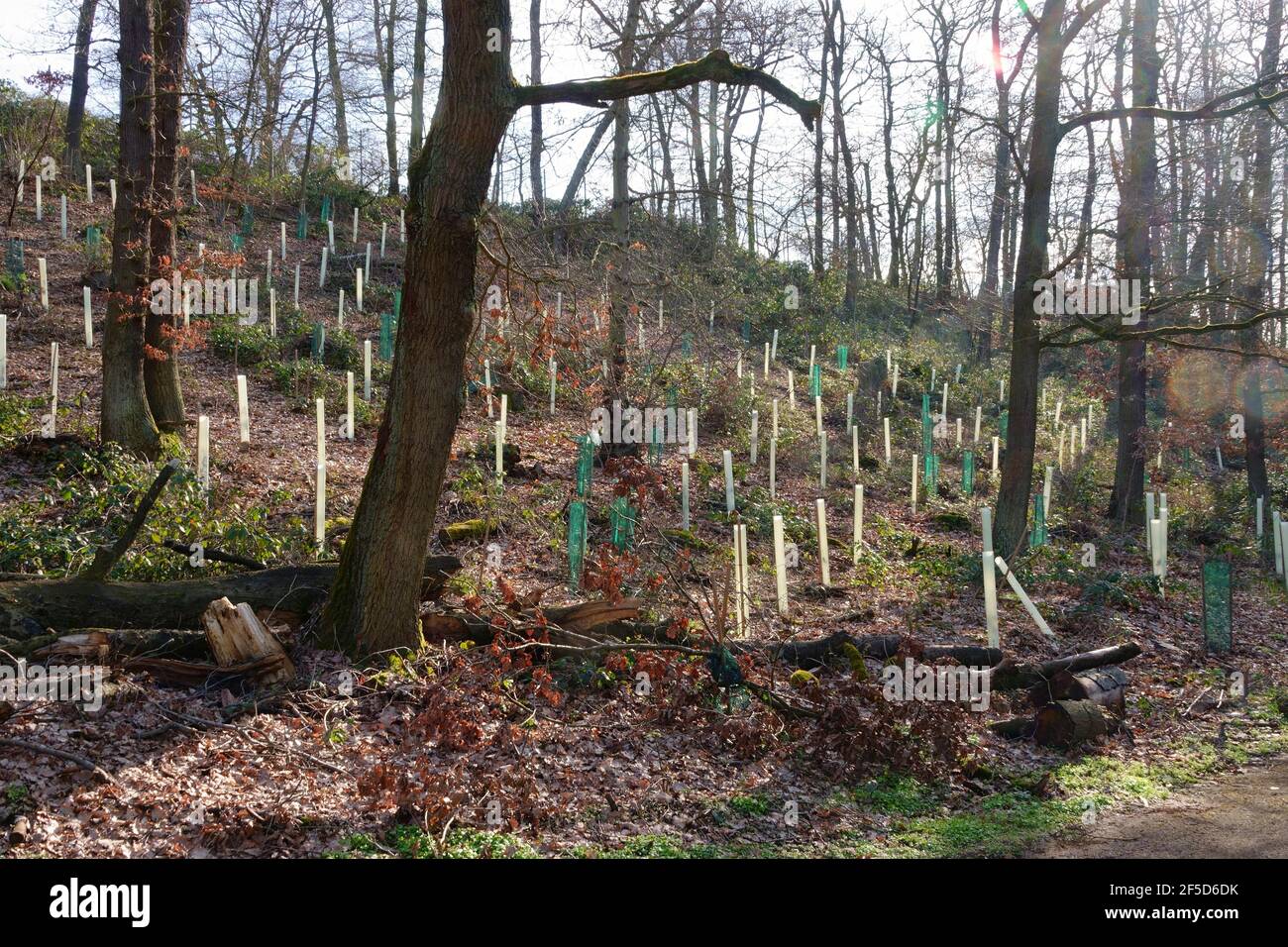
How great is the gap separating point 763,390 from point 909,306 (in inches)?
537

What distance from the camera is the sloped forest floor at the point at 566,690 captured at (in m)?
5.21

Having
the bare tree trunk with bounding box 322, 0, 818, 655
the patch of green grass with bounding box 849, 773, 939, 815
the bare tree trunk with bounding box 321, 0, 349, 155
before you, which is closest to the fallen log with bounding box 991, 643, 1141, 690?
the patch of green grass with bounding box 849, 773, 939, 815

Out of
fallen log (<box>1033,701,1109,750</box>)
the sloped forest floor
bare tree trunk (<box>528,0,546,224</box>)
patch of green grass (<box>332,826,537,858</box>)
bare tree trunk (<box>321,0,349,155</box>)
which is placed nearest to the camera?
patch of green grass (<box>332,826,537,858</box>)

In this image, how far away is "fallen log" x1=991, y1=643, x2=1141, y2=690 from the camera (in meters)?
8.20

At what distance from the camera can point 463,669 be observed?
6.75 metres

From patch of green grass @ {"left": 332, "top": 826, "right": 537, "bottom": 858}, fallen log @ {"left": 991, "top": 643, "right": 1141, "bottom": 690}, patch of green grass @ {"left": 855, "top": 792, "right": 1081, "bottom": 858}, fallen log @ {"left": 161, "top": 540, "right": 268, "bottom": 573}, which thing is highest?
fallen log @ {"left": 161, "top": 540, "right": 268, "bottom": 573}

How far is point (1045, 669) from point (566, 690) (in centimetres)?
406

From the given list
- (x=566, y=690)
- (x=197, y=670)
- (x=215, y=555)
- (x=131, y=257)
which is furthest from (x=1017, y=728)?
(x=131, y=257)

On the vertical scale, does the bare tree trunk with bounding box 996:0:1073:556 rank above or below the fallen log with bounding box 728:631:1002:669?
above

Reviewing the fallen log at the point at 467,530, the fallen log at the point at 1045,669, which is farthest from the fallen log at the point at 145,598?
the fallen log at the point at 1045,669

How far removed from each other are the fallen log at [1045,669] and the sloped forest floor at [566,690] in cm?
21

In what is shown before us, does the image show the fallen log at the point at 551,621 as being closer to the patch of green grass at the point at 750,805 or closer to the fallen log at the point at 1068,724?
the patch of green grass at the point at 750,805

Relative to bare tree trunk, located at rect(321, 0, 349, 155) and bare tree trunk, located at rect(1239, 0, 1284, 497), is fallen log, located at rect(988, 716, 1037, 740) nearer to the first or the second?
bare tree trunk, located at rect(1239, 0, 1284, 497)

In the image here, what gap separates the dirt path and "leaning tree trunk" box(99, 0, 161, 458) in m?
10.2
